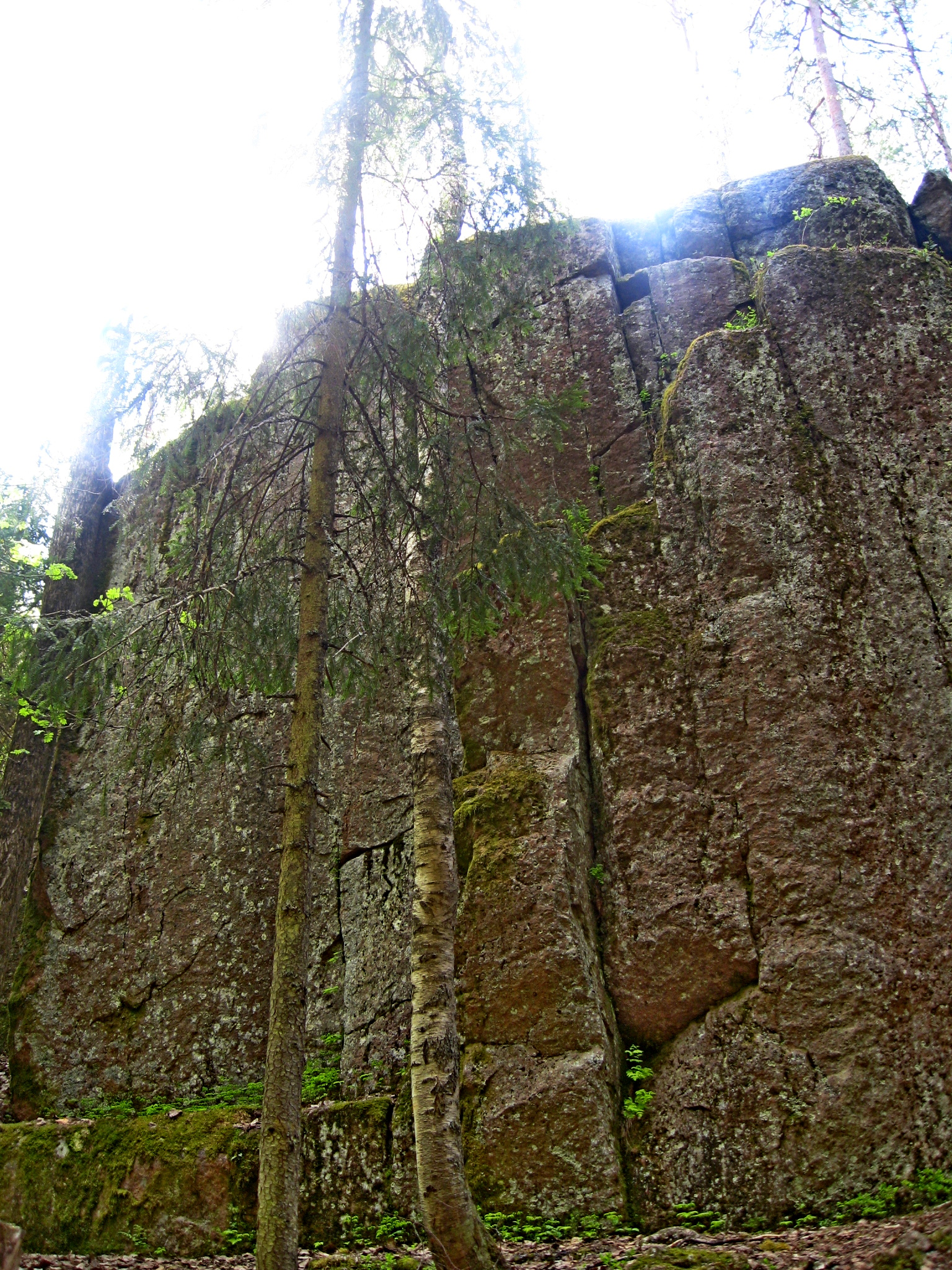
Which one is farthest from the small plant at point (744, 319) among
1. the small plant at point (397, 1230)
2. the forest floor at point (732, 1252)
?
the small plant at point (397, 1230)

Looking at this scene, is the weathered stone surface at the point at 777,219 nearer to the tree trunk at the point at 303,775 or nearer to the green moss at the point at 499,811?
the tree trunk at the point at 303,775

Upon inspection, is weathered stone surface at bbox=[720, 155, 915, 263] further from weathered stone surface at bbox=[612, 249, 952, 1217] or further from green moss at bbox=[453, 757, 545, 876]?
green moss at bbox=[453, 757, 545, 876]

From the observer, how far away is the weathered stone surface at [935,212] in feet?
27.6

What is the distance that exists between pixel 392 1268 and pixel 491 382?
6.88m

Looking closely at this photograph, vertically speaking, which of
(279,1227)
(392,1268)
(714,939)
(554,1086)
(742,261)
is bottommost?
(392,1268)

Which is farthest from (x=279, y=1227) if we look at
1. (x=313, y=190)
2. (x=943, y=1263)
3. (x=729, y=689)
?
(x=313, y=190)

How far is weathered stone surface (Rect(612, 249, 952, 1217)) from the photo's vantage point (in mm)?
5086

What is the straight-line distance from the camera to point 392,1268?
15.6 feet

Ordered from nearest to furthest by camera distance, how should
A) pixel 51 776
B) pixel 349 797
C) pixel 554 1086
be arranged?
pixel 554 1086
pixel 349 797
pixel 51 776

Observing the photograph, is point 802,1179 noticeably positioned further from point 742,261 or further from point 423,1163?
point 742,261

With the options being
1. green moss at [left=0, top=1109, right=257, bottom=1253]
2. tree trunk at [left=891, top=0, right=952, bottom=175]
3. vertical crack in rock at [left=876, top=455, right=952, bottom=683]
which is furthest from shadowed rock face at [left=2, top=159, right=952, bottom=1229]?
tree trunk at [left=891, top=0, right=952, bottom=175]

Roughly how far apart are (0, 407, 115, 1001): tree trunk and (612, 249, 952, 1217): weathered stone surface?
5316 mm

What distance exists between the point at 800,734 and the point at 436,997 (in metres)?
2.96

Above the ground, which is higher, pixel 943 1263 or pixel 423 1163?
pixel 423 1163
